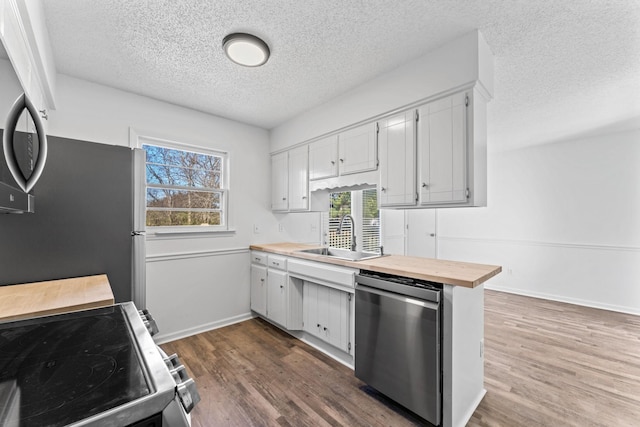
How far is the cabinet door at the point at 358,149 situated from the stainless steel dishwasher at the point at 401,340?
Result: 3.61 feet

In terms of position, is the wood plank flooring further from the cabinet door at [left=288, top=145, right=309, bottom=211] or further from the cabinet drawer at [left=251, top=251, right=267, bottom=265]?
the cabinet door at [left=288, top=145, right=309, bottom=211]

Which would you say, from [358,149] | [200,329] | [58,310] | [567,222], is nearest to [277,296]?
[200,329]

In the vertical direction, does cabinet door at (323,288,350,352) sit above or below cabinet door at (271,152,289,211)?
below

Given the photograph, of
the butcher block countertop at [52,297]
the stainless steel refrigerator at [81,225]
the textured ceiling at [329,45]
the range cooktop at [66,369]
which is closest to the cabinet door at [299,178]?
the textured ceiling at [329,45]

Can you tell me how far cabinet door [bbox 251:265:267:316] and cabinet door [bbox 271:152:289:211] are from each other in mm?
859

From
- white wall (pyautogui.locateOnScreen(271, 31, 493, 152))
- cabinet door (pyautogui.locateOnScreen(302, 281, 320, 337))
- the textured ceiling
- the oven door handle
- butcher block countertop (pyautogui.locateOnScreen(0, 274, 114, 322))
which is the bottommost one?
cabinet door (pyautogui.locateOnScreen(302, 281, 320, 337))

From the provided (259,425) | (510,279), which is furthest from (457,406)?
(510,279)

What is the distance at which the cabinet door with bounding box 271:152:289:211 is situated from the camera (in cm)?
360

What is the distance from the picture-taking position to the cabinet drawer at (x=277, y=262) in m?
2.97

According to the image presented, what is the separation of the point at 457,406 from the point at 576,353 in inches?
75.9

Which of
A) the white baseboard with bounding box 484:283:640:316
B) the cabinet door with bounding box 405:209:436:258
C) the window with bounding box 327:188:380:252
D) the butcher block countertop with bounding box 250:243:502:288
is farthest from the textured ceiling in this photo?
the white baseboard with bounding box 484:283:640:316

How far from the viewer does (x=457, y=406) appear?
164cm

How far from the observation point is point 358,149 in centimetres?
270

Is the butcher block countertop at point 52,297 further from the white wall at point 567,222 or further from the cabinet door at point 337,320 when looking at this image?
the white wall at point 567,222
